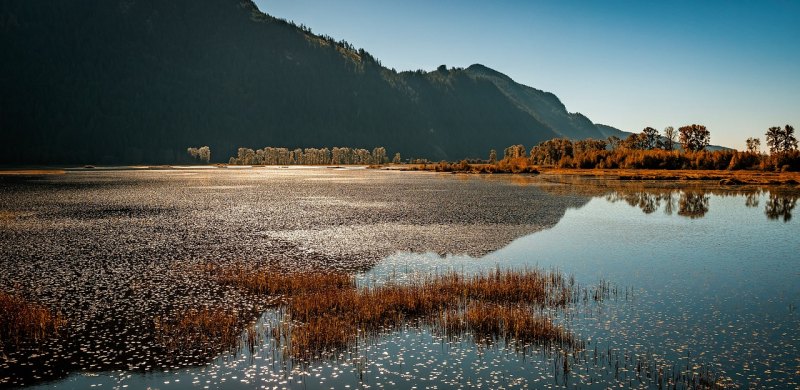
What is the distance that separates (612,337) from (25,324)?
21.1 m

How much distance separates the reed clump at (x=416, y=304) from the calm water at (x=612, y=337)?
0.98m

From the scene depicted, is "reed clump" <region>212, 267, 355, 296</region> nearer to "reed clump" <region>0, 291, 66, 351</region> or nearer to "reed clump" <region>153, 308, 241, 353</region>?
"reed clump" <region>153, 308, 241, 353</region>

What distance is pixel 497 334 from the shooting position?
61.5ft

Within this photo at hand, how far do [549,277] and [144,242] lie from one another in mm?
29488

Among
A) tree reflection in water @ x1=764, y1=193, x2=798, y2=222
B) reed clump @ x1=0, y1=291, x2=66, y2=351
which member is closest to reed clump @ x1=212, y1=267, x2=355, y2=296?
reed clump @ x1=0, y1=291, x2=66, y2=351

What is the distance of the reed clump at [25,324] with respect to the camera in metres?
17.8

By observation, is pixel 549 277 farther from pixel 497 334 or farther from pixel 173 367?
pixel 173 367

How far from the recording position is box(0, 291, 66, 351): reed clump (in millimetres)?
17844

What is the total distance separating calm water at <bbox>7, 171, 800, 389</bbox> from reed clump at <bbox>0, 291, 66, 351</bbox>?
4.50m

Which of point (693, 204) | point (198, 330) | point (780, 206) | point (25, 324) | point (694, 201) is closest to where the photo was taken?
point (198, 330)

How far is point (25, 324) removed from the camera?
61.6 ft

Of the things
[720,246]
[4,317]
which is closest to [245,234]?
[4,317]

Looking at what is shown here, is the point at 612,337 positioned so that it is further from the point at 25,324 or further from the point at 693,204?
the point at 693,204

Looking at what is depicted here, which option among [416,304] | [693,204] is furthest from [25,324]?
→ [693,204]
